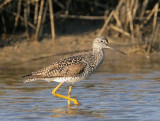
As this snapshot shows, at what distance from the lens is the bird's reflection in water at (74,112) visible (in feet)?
24.4

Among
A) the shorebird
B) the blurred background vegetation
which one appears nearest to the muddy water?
the shorebird

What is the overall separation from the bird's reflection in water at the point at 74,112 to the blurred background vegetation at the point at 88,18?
6270 millimetres

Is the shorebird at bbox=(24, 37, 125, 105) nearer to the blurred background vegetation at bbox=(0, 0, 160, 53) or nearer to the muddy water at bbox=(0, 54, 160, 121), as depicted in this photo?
the muddy water at bbox=(0, 54, 160, 121)

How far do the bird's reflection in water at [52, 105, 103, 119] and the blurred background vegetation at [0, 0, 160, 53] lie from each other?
247 inches

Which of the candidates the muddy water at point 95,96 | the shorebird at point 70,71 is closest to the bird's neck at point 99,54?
the shorebird at point 70,71

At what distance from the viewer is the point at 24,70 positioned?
12469 millimetres

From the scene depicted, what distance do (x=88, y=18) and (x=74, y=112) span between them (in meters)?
7.94

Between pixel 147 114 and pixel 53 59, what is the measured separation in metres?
7.14

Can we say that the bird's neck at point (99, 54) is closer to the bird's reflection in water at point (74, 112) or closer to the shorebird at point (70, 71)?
the shorebird at point (70, 71)

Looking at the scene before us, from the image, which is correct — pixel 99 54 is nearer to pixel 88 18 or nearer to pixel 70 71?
pixel 70 71

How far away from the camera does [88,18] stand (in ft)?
50.6

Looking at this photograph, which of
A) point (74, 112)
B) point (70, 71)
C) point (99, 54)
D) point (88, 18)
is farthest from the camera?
point (88, 18)

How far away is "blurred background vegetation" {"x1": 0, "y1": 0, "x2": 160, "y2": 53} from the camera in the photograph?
14648 millimetres

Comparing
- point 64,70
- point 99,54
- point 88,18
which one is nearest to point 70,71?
point 64,70
